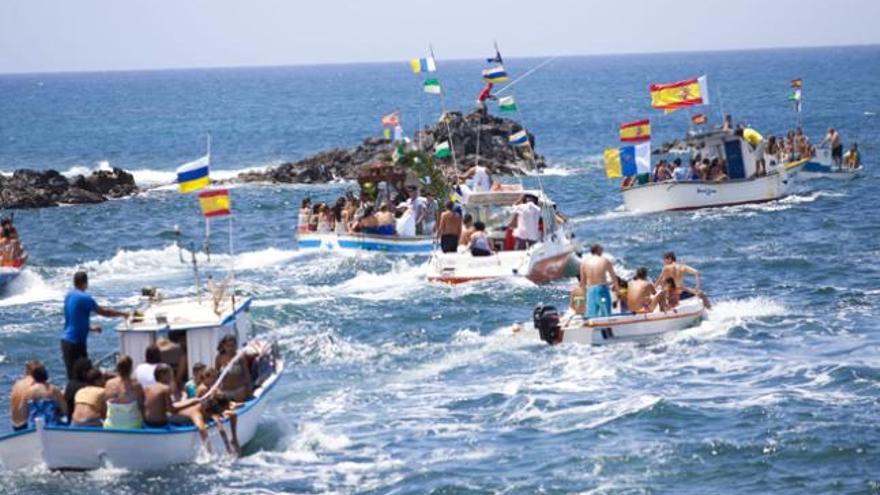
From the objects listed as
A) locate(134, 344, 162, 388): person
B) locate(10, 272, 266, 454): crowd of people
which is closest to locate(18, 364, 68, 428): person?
locate(10, 272, 266, 454): crowd of people

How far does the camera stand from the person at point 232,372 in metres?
21.7

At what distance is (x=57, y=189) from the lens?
57.9 metres

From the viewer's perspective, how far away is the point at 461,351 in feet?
96.2

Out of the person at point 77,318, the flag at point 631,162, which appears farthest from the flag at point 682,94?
the person at point 77,318

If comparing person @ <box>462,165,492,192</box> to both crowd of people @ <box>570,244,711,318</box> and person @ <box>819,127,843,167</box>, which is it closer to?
crowd of people @ <box>570,244,711,318</box>

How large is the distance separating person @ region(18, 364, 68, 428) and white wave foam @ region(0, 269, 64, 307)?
601 inches

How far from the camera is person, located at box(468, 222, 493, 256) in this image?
1380 inches

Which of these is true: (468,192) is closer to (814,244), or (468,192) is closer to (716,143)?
(814,244)

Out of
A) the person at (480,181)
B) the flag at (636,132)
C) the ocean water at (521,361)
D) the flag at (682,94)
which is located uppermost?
the flag at (682,94)

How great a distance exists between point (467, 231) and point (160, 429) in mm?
16047

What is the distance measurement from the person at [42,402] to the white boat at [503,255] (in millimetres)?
15310

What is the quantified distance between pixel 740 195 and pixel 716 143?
183 cm

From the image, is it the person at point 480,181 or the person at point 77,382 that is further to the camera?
the person at point 480,181

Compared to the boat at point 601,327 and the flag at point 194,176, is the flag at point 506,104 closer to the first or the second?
the boat at point 601,327
